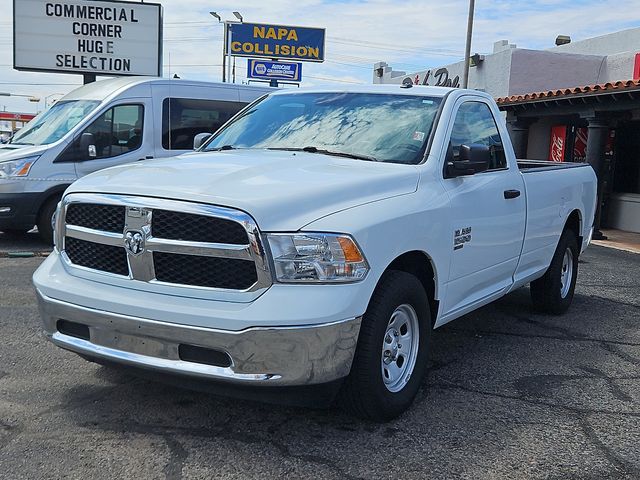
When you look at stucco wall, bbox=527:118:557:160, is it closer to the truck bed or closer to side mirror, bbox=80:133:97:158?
the truck bed

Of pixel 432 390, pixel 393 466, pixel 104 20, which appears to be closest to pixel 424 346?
pixel 432 390

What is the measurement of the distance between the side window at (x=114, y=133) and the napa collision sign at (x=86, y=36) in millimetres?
10570

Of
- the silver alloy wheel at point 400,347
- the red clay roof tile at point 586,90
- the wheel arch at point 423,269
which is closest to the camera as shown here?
the silver alloy wheel at point 400,347

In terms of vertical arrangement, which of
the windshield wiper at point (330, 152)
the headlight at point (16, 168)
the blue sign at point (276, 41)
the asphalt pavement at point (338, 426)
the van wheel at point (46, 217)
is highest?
the blue sign at point (276, 41)

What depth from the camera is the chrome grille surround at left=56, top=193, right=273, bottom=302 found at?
3.46m

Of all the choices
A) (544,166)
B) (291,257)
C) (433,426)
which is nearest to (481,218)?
(433,426)

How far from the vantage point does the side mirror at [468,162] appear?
459cm

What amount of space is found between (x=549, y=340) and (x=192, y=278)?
358cm

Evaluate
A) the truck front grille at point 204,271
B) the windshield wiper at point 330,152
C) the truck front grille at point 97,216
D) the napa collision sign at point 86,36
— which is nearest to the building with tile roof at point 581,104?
the windshield wiper at point 330,152

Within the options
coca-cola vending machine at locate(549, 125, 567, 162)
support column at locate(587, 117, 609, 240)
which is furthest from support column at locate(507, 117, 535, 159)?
support column at locate(587, 117, 609, 240)

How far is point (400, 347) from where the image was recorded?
4.19 m

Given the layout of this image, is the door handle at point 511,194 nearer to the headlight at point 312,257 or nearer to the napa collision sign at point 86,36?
the headlight at point 312,257

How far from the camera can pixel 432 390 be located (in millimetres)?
4676

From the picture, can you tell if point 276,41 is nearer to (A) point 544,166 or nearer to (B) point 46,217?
(B) point 46,217
